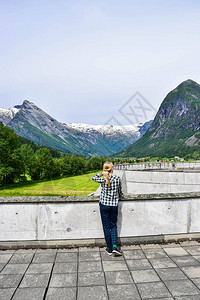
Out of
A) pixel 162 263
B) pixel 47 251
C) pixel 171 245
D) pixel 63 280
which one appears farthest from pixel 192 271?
pixel 47 251

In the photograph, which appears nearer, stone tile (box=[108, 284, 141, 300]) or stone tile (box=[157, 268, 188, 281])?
stone tile (box=[108, 284, 141, 300])

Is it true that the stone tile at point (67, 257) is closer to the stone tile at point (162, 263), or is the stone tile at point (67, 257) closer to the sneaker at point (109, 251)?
the sneaker at point (109, 251)

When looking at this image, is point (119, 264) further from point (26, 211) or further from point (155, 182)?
point (155, 182)

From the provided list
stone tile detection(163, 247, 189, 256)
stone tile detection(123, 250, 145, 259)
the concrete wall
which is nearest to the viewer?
stone tile detection(123, 250, 145, 259)

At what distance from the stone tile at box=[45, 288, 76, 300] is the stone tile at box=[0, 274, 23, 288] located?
2.30 feet

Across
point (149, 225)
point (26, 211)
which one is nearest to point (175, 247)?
point (149, 225)

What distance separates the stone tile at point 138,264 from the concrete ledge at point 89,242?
0.77 m

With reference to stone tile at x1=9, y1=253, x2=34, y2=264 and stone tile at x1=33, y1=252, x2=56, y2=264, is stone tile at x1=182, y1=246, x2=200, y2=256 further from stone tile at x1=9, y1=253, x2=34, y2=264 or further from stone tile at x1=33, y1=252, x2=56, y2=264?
stone tile at x1=9, y1=253, x2=34, y2=264

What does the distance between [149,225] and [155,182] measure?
1774 centimetres

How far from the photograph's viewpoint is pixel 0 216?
17.6 feet

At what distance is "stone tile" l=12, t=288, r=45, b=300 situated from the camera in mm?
3600

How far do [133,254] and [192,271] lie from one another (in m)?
1.32

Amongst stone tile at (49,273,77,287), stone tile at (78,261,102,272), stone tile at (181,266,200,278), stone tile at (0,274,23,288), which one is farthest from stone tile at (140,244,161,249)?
stone tile at (0,274,23,288)

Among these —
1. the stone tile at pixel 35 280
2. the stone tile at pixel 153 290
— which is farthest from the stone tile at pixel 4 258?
the stone tile at pixel 153 290
